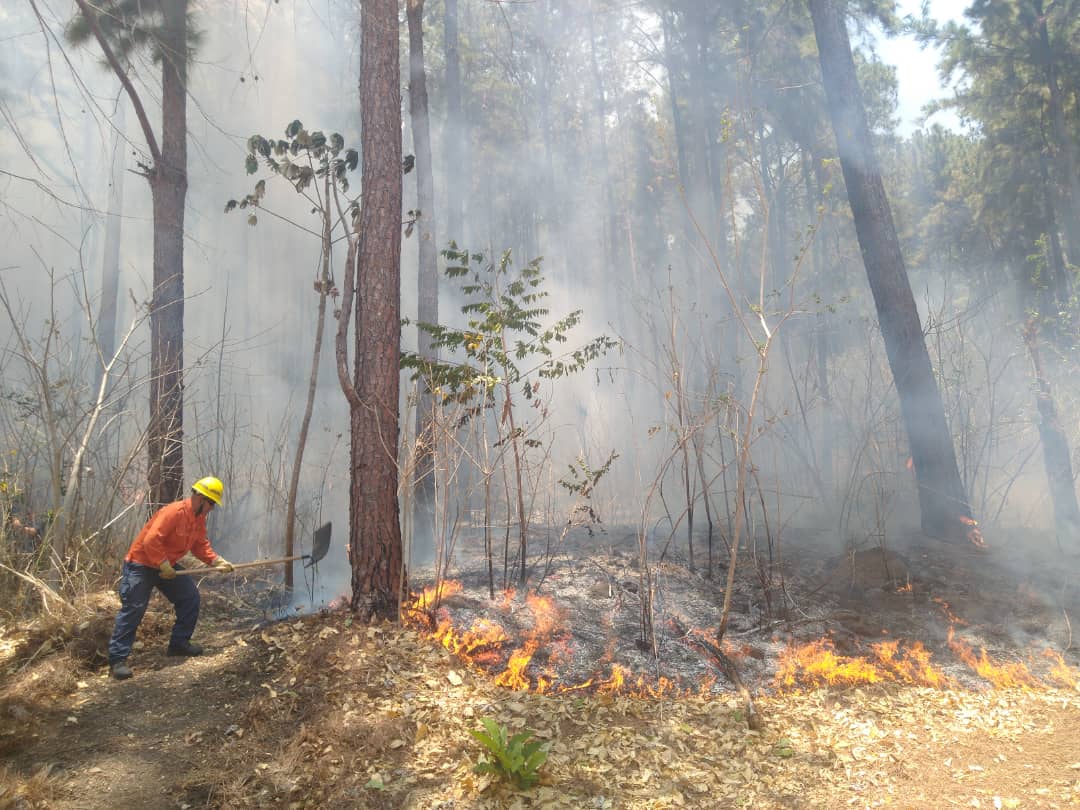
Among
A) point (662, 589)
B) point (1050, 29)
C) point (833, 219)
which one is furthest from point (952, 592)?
point (833, 219)

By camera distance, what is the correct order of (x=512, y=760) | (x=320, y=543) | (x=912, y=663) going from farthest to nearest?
1. (x=320, y=543)
2. (x=912, y=663)
3. (x=512, y=760)

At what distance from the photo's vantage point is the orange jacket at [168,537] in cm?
486

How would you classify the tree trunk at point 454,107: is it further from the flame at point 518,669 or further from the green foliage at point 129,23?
the flame at point 518,669

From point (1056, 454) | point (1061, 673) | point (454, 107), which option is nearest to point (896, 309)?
point (1056, 454)

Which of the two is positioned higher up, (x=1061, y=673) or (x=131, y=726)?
(x=131, y=726)

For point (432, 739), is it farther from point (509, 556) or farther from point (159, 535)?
point (509, 556)

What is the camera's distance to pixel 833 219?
1944 centimetres

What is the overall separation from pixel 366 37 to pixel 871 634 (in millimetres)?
6977

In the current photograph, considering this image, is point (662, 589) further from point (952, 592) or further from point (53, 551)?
point (53, 551)

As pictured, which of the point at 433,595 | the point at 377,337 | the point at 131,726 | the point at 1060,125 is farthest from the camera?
the point at 1060,125

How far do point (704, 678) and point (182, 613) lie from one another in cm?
405

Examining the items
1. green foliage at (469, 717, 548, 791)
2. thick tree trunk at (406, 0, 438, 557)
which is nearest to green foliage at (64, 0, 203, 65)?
thick tree trunk at (406, 0, 438, 557)

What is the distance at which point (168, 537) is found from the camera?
4938 mm

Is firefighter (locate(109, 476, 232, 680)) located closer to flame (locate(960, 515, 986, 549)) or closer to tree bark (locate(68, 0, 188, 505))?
tree bark (locate(68, 0, 188, 505))
